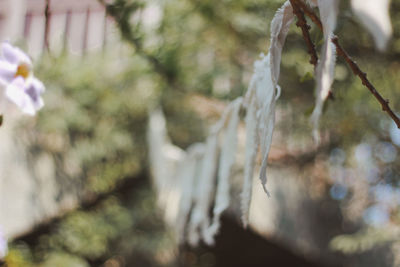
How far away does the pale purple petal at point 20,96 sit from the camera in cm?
59

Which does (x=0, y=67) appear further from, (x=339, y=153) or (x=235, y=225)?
(x=235, y=225)

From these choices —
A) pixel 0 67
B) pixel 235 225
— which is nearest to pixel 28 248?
pixel 235 225

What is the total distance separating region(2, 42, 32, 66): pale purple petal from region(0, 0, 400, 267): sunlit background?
3.13 ft

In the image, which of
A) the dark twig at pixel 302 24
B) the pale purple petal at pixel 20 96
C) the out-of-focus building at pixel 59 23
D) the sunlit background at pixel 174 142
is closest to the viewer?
the dark twig at pixel 302 24

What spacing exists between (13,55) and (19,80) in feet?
0.13

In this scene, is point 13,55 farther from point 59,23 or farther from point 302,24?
point 59,23

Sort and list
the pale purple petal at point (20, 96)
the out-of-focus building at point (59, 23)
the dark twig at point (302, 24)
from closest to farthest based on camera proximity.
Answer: the dark twig at point (302, 24), the pale purple petal at point (20, 96), the out-of-focus building at point (59, 23)

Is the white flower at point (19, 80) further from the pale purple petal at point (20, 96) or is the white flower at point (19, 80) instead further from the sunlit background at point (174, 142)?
the sunlit background at point (174, 142)

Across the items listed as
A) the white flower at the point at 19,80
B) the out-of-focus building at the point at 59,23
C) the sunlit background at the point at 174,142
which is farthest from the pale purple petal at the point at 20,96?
the out-of-focus building at the point at 59,23

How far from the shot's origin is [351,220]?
261 centimetres

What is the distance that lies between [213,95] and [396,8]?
896 millimetres

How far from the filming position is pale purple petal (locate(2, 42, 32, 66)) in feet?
Answer: 2.01

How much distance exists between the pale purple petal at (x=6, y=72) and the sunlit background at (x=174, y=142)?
980mm

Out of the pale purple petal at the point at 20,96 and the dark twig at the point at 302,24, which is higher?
the dark twig at the point at 302,24
